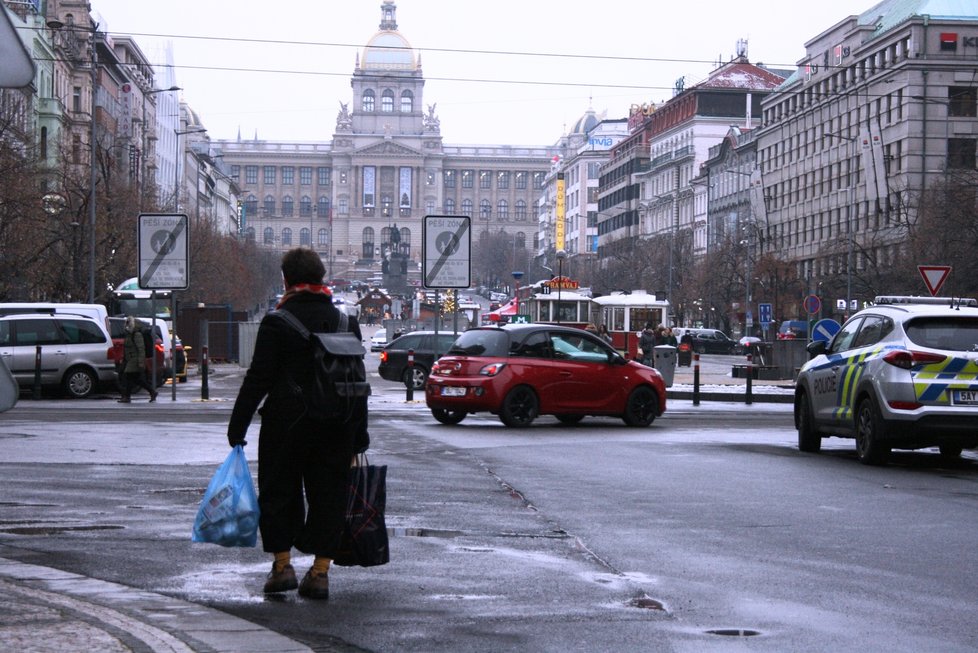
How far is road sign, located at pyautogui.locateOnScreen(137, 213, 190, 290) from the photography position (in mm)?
32000

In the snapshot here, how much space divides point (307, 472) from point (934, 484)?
8.19 metres

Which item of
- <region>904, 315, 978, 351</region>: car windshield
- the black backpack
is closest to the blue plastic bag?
the black backpack

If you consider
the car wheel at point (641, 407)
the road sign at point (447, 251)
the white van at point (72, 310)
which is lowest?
the car wheel at point (641, 407)

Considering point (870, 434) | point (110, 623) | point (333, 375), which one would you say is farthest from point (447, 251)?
point (110, 623)

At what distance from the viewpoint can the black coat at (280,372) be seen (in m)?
8.12

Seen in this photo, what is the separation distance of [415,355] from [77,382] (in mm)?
9343

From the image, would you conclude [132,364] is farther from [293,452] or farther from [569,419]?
[293,452]

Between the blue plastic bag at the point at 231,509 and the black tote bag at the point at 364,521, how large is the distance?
0.46 metres

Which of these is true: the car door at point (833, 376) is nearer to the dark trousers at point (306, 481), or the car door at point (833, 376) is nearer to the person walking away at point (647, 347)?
the dark trousers at point (306, 481)

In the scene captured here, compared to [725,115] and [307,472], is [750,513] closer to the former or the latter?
[307,472]

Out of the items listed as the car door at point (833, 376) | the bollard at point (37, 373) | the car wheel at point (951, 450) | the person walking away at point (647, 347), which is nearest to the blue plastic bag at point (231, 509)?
the car door at point (833, 376)

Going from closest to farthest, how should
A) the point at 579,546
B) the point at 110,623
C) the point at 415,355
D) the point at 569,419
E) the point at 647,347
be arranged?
the point at 110,623 < the point at 579,546 < the point at 569,419 < the point at 415,355 < the point at 647,347

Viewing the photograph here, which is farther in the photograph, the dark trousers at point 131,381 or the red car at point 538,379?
the dark trousers at point 131,381

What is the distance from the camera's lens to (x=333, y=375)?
26.5 feet
